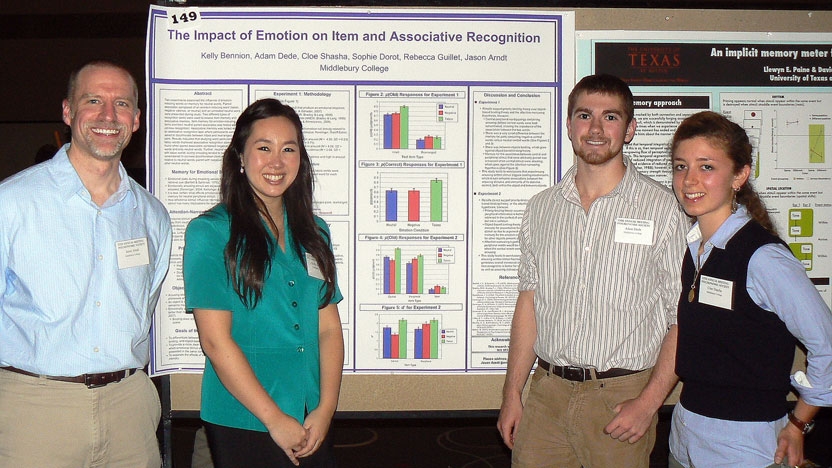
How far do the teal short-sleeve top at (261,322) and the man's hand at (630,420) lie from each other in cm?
101

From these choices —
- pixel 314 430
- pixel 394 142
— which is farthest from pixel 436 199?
pixel 314 430

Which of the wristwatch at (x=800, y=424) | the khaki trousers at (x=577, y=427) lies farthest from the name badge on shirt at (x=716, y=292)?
the khaki trousers at (x=577, y=427)

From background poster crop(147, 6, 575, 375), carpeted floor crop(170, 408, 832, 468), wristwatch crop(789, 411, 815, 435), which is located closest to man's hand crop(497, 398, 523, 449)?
background poster crop(147, 6, 575, 375)

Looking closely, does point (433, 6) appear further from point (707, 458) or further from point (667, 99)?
point (707, 458)

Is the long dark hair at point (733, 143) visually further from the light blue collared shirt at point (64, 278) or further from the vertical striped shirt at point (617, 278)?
the light blue collared shirt at point (64, 278)

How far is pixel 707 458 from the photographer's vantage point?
6.39 ft

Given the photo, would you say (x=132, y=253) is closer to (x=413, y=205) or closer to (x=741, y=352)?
(x=413, y=205)

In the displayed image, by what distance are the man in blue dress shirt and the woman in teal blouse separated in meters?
0.26

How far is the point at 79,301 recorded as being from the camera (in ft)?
6.85

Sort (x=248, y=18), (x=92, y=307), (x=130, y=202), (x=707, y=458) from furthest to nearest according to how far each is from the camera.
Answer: (x=248, y=18), (x=130, y=202), (x=92, y=307), (x=707, y=458)

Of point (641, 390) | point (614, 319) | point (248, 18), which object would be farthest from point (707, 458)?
point (248, 18)

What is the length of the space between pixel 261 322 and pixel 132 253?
0.52 m

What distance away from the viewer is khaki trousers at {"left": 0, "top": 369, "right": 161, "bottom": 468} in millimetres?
2023

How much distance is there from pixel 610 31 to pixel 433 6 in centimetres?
75
